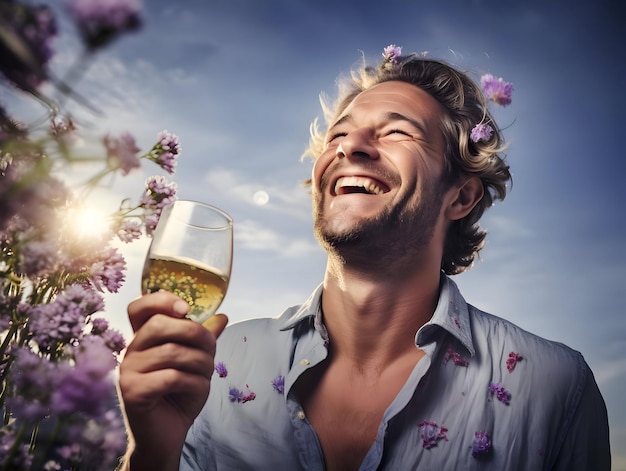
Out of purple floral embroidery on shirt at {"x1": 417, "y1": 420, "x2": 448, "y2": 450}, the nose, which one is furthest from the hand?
the nose

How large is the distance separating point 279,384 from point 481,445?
3.06 ft

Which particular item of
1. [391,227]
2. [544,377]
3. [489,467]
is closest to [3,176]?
[391,227]

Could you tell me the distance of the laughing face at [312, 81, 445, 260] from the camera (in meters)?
2.38

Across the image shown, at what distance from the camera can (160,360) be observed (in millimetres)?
Answer: 1074

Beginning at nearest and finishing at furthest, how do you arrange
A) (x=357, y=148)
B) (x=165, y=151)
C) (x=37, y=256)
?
(x=37, y=256), (x=165, y=151), (x=357, y=148)

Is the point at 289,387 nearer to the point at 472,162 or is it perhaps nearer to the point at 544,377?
the point at 544,377

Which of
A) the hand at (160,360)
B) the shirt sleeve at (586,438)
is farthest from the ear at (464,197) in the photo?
the hand at (160,360)

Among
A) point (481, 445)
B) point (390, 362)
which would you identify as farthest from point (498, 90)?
point (481, 445)

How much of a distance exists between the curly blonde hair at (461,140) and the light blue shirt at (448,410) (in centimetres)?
78

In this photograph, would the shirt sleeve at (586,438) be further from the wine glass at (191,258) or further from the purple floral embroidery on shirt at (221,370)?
the wine glass at (191,258)

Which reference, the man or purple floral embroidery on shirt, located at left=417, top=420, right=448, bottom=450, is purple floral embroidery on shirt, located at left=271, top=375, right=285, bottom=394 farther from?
purple floral embroidery on shirt, located at left=417, top=420, right=448, bottom=450

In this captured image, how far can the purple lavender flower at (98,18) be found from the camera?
58cm

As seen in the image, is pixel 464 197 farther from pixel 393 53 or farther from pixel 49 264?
pixel 49 264

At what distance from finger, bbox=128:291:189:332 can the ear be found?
2.15 meters
